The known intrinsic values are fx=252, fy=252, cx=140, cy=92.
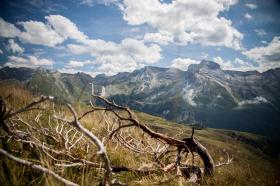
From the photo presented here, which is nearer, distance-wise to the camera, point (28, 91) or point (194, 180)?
point (194, 180)

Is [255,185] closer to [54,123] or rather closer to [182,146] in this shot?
[182,146]

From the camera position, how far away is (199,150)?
3.75 meters

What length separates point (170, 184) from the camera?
3234mm

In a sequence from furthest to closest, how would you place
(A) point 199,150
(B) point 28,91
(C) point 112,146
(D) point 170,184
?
(B) point 28,91 < (C) point 112,146 < (A) point 199,150 < (D) point 170,184

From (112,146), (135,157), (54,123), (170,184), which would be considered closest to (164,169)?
(170,184)

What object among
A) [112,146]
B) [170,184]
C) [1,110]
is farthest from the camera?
[112,146]

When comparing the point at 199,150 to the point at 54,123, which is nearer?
the point at 199,150

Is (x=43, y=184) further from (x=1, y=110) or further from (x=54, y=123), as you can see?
(x=54, y=123)

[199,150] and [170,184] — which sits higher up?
[199,150]

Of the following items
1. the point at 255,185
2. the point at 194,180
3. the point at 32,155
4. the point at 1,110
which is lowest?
the point at 255,185

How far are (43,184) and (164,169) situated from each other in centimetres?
160

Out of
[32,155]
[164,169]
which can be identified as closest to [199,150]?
[164,169]

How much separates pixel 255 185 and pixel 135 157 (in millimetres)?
2170

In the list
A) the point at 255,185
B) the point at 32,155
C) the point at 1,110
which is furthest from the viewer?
the point at 255,185
